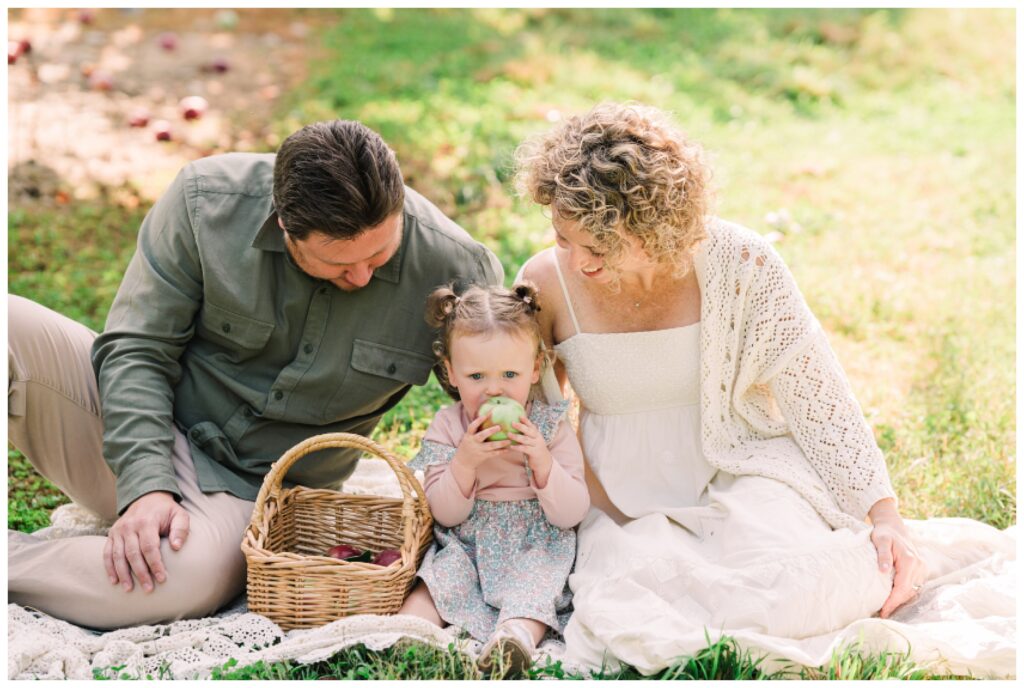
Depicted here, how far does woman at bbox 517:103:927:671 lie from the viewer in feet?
9.52

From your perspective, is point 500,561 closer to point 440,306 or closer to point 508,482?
point 508,482

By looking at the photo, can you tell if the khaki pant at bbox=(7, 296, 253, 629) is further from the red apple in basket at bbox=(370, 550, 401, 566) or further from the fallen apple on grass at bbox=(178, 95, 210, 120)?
the fallen apple on grass at bbox=(178, 95, 210, 120)

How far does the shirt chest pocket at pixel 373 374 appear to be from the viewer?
135 inches

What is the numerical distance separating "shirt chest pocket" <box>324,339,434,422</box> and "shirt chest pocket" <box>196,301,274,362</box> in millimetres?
300

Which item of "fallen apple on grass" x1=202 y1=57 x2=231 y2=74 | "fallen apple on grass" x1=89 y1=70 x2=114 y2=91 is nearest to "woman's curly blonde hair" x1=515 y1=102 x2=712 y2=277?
"fallen apple on grass" x1=89 y1=70 x2=114 y2=91

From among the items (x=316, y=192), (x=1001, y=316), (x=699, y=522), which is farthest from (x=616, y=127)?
(x=1001, y=316)

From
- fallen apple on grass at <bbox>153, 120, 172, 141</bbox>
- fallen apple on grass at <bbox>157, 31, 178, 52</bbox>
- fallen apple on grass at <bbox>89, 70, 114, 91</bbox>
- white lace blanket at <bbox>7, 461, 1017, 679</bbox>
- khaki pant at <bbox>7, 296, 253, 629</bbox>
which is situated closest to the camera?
white lace blanket at <bbox>7, 461, 1017, 679</bbox>

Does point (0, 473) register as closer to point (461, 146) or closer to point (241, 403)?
point (241, 403)

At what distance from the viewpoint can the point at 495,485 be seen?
3307mm

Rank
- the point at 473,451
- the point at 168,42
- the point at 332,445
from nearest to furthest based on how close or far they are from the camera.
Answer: the point at 473,451 < the point at 332,445 < the point at 168,42

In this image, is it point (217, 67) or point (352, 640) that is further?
point (217, 67)

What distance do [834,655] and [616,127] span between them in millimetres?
1608

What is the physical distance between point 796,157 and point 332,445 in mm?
5171

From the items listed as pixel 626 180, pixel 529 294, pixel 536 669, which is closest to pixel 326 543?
pixel 536 669
